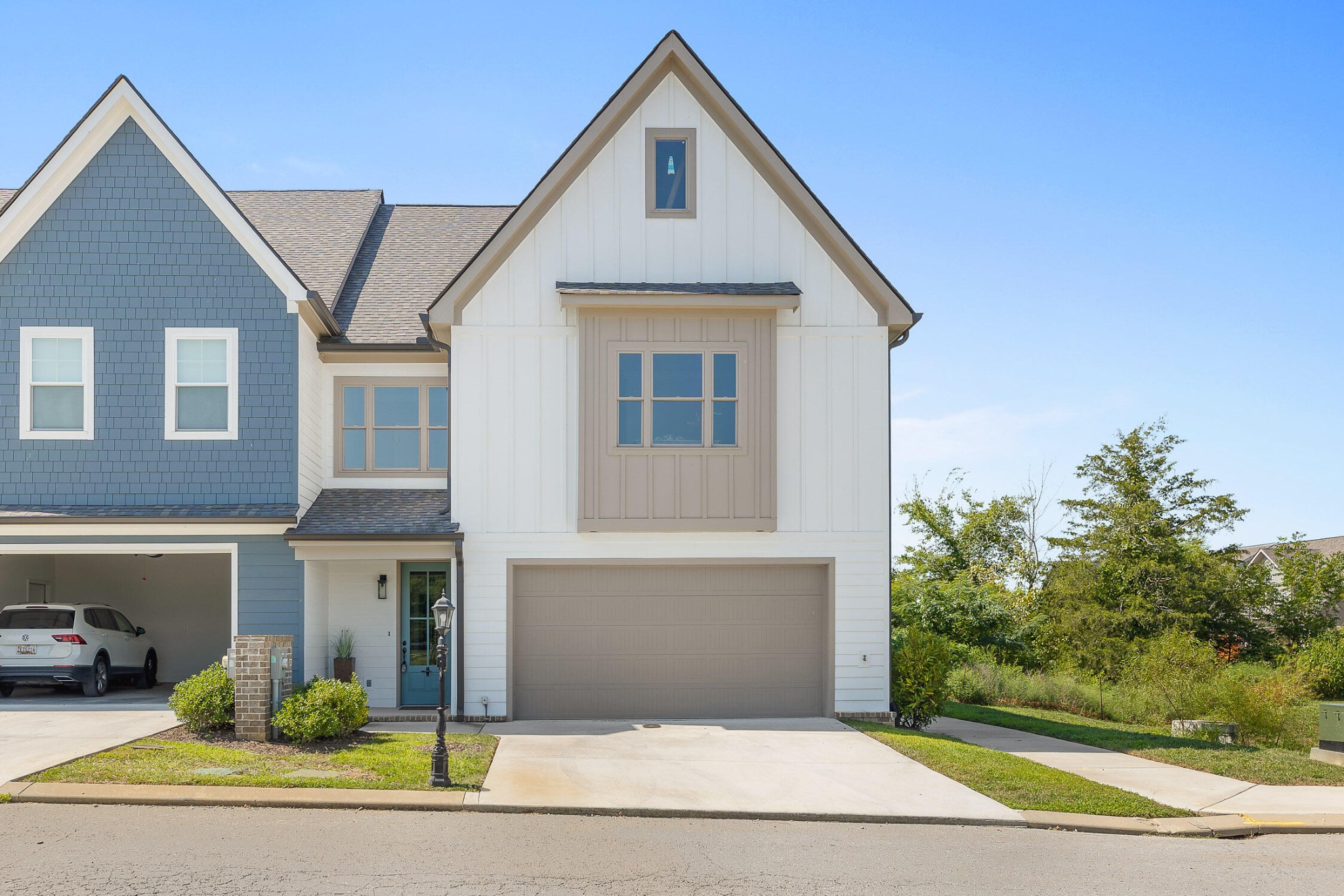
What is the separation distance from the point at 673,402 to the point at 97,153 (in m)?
8.86

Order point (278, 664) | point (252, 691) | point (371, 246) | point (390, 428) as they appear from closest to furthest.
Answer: point (252, 691) < point (278, 664) < point (390, 428) < point (371, 246)

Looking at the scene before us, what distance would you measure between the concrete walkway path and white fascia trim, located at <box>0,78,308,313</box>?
11.6m

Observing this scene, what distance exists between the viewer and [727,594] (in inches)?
639

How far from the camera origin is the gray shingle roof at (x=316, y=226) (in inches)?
725

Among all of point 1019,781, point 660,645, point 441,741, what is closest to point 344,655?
point 660,645

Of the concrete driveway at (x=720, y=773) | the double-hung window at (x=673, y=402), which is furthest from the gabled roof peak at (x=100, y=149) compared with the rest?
the concrete driveway at (x=720, y=773)

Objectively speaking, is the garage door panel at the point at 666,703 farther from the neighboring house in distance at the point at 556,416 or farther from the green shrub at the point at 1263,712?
the green shrub at the point at 1263,712

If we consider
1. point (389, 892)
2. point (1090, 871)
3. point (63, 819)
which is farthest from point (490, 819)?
point (1090, 871)

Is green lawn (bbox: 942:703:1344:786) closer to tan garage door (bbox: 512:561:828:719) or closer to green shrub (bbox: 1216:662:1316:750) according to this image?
green shrub (bbox: 1216:662:1316:750)

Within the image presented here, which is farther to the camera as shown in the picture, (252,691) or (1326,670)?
(1326,670)

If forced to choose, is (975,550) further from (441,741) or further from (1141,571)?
(441,741)

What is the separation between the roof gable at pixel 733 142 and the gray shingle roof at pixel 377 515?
8.87 ft

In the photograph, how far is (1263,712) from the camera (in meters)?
16.0

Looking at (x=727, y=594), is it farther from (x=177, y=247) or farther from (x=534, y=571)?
(x=177, y=247)
